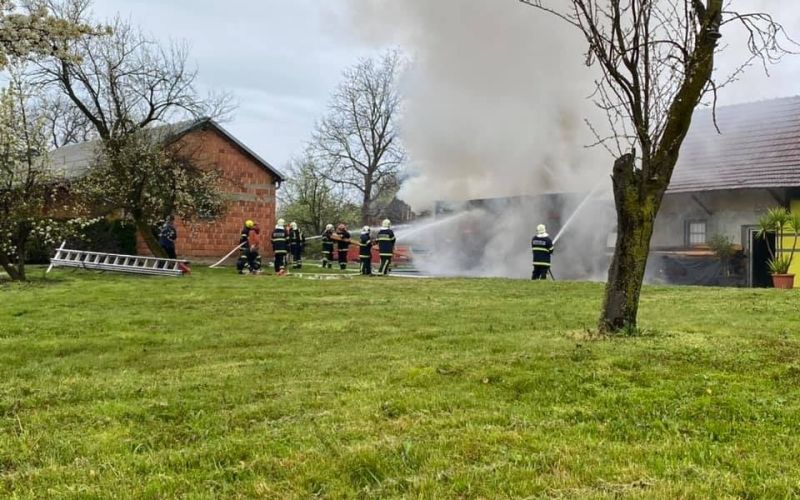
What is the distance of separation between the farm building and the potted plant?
0.60 m

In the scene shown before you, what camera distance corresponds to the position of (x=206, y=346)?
711cm

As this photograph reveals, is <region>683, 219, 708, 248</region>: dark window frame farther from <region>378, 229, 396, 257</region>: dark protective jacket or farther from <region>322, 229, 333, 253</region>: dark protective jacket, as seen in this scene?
<region>322, 229, 333, 253</region>: dark protective jacket

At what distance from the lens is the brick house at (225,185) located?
86.0ft

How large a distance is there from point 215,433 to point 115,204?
1983 centimetres

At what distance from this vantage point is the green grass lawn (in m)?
3.00

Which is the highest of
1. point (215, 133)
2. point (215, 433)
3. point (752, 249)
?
point (215, 133)

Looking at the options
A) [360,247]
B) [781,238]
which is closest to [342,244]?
[360,247]

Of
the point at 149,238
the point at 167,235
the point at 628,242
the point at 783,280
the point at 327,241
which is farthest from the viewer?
the point at 327,241

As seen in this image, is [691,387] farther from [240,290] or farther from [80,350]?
[240,290]

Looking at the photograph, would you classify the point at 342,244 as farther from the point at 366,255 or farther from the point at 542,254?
the point at 542,254

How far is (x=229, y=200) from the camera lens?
2681cm

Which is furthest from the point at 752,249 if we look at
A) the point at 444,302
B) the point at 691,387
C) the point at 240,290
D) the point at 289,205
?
the point at 289,205

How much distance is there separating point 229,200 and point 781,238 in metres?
19.2

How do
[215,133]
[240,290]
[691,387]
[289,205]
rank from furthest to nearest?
[289,205], [215,133], [240,290], [691,387]
